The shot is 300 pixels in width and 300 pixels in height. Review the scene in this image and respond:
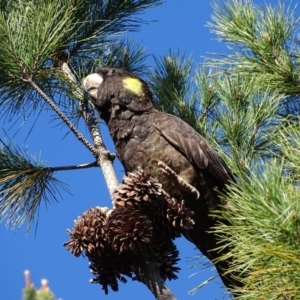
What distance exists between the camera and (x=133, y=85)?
3.38 meters

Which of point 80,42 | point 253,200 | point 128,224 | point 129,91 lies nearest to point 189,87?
point 129,91

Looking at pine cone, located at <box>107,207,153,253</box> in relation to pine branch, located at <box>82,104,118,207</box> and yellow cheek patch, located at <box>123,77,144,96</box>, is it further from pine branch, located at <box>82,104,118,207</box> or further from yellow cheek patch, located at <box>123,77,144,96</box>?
yellow cheek patch, located at <box>123,77,144,96</box>

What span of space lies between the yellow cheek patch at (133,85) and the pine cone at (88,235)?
1.09 m

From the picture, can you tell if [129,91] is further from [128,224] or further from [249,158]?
[128,224]

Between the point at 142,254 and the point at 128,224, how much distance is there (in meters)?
0.11

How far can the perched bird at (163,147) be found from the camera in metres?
3.15

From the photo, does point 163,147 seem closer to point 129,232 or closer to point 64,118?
point 64,118

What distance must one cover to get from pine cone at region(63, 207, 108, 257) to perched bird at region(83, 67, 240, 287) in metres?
0.74

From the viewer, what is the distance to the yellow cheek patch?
3352mm

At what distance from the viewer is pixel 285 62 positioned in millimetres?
3184

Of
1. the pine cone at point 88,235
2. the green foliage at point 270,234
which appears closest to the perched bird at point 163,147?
the pine cone at point 88,235

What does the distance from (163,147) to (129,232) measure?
99 centimetres

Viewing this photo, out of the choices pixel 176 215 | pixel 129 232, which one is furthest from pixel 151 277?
pixel 176 215

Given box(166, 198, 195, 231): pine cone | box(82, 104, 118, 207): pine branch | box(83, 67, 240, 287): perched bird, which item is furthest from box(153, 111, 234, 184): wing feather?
box(166, 198, 195, 231): pine cone
